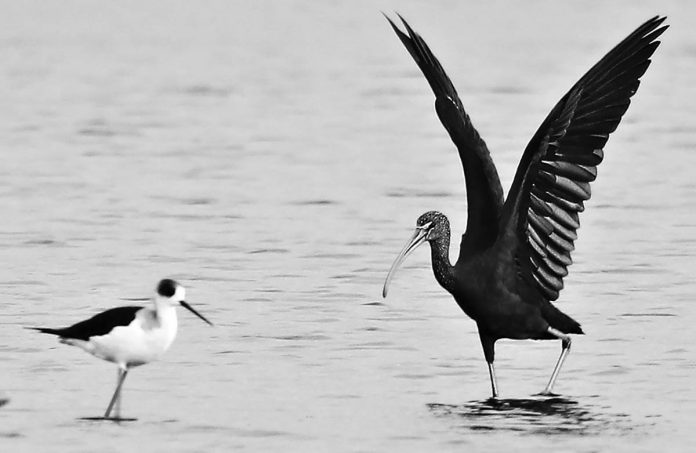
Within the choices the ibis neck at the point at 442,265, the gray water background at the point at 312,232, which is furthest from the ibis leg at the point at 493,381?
the ibis neck at the point at 442,265

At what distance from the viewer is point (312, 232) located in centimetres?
1812

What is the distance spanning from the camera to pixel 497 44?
32.5m

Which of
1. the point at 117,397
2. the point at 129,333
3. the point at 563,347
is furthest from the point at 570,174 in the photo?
the point at 117,397

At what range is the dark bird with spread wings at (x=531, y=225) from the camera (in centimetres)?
1253

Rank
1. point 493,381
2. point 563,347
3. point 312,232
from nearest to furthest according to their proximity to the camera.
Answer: point 493,381, point 563,347, point 312,232

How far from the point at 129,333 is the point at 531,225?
2744 millimetres

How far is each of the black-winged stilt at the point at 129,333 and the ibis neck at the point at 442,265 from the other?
5.84ft

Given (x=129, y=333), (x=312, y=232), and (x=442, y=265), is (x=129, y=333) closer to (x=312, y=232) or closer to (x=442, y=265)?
(x=442, y=265)

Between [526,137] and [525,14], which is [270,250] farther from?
[525,14]

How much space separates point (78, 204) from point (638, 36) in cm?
804

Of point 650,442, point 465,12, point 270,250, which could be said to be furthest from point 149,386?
point 465,12

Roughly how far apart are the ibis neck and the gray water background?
677 millimetres

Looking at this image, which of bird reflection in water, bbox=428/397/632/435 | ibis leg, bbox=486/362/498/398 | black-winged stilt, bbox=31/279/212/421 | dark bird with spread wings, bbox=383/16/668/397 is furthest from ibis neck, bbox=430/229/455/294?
black-winged stilt, bbox=31/279/212/421

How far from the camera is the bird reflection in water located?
456 inches
